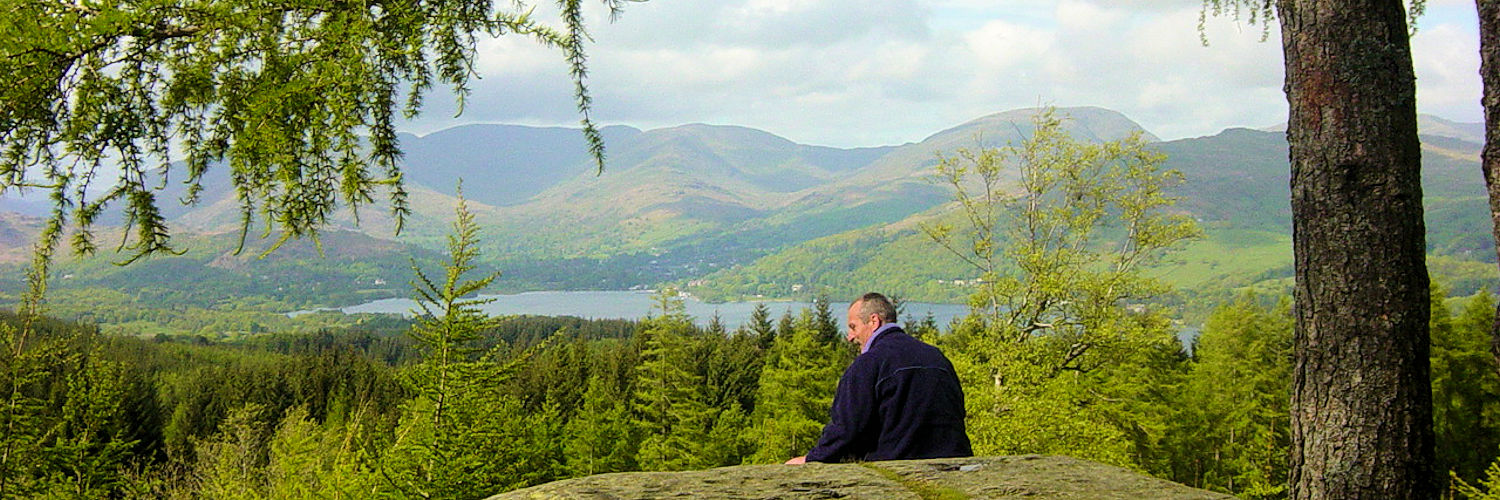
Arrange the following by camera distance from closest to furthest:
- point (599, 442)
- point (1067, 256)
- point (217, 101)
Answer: point (217, 101) → point (1067, 256) → point (599, 442)

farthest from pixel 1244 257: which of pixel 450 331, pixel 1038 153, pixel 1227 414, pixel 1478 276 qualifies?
pixel 450 331

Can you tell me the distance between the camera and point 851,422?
13.1 ft

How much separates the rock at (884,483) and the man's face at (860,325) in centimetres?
128

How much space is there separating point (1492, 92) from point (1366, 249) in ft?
1.84

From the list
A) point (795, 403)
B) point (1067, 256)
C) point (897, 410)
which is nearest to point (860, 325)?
point (897, 410)

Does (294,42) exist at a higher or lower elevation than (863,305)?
higher

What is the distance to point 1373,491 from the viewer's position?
9.67 ft

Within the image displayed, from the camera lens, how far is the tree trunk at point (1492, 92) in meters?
2.62

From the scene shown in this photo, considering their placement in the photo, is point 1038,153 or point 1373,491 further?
point 1038,153

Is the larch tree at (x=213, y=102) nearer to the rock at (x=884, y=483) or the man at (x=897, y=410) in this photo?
the rock at (x=884, y=483)

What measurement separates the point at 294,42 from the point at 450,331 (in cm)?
597

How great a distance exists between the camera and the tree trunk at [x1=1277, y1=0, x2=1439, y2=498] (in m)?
2.90

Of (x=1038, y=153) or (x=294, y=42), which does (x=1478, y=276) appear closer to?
(x=1038, y=153)

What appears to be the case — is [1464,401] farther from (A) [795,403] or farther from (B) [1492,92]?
(B) [1492,92]
